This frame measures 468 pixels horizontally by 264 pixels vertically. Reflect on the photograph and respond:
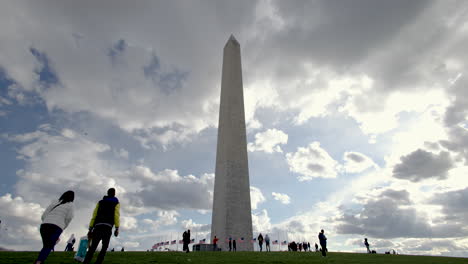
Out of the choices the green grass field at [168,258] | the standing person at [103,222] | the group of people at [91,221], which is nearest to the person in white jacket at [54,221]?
the group of people at [91,221]

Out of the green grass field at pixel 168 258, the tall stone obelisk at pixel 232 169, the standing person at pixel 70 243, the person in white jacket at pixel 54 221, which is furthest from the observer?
the tall stone obelisk at pixel 232 169

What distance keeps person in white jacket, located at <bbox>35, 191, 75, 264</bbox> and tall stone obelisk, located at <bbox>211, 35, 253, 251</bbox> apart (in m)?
23.2

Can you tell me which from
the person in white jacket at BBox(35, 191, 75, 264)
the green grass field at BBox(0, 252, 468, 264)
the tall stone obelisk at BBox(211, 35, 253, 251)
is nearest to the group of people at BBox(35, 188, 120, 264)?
the person in white jacket at BBox(35, 191, 75, 264)

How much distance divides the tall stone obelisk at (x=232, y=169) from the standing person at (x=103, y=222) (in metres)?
22.8

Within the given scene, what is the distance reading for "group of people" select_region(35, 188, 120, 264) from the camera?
6.52 meters

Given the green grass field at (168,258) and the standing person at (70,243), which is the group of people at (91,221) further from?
the standing person at (70,243)

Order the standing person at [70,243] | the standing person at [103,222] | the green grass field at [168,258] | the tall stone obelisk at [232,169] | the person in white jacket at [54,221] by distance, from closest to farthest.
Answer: the person in white jacket at [54,221]
the standing person at [103,222]
the green grass field at [168,258]
the standing person at [70,243]
the tall stone obelisk at [232,169]

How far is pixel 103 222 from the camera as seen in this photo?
268 inches

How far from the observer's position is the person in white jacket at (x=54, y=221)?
21.2 ft

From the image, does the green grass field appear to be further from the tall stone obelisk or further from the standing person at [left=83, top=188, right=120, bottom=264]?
the tall stone obelisk

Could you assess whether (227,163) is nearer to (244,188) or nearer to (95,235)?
(244,188)

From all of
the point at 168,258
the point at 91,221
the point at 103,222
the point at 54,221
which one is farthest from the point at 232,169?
the point at 54,221

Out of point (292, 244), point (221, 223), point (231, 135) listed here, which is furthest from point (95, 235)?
point (292, 244)

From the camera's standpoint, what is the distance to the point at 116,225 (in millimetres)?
7016
